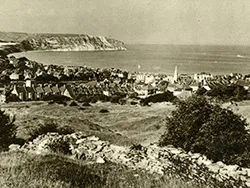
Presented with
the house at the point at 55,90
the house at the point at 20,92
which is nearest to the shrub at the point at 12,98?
the house at the point at 20,92

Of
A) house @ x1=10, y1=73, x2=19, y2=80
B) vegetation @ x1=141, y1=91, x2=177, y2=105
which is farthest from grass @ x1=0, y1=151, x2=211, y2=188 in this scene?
house @ x1=10, y1=73, x2=19, y2=80

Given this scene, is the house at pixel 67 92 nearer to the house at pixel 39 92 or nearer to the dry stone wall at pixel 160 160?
the house at pixel 39 92

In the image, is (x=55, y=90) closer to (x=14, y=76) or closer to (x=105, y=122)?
(x=14, y=76)

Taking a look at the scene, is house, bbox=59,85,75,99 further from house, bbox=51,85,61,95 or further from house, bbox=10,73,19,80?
house, bbox=10,73,19,80

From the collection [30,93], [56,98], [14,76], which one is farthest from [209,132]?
[14,76]

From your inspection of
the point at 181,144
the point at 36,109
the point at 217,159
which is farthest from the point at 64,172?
the point at 36,109

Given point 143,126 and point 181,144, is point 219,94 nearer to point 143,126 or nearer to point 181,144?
point 143,126
